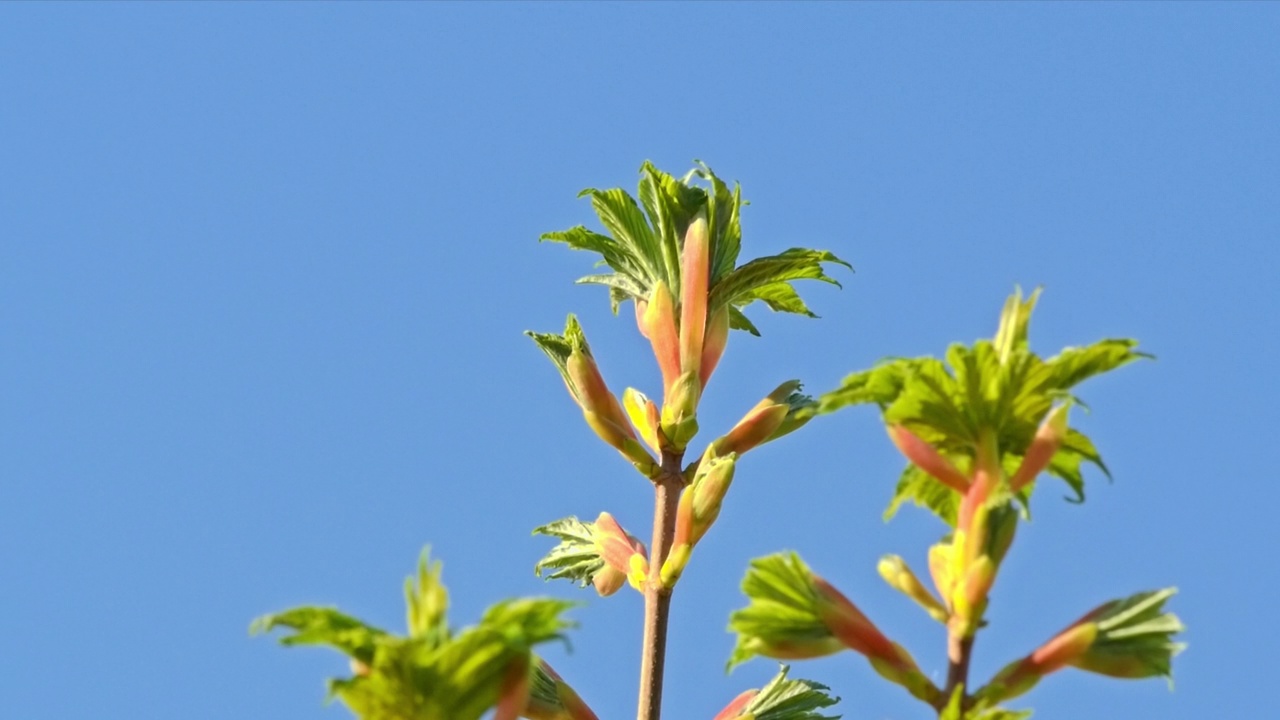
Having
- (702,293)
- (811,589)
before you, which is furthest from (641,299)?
(811,589)

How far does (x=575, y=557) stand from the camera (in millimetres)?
6062

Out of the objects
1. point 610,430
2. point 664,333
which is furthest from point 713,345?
point 610,430

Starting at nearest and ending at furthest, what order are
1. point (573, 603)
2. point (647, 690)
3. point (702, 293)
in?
point (573, 603)
point (647, 690)
point (702, 293)

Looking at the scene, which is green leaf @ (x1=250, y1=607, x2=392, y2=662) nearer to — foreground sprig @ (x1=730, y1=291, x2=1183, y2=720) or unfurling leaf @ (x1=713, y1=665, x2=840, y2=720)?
foreground sprig @ (x1=730, y1=291, x2=1183, y2=720)

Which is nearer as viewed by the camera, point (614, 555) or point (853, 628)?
point (853, 628)

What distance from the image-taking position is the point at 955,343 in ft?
13.3

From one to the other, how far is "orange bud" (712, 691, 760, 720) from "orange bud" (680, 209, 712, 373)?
1006 millimetres

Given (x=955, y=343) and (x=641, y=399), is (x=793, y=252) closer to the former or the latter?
(x=641, y=399)

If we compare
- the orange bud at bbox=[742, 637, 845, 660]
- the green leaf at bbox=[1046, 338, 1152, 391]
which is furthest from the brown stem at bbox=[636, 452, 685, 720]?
the green leaf at bbox=[1046, 338, 1152, 391]

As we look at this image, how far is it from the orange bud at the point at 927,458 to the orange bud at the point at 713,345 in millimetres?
1752

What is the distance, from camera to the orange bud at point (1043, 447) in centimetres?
410

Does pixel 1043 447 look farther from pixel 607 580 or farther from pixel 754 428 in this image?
pixel 607 580

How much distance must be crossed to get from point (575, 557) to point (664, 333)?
0.79 meters

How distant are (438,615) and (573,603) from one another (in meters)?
0.28
